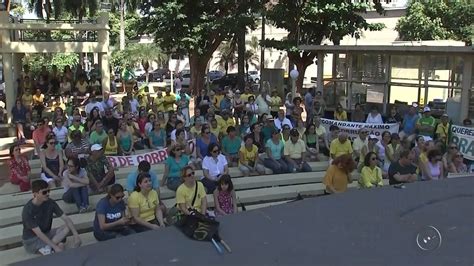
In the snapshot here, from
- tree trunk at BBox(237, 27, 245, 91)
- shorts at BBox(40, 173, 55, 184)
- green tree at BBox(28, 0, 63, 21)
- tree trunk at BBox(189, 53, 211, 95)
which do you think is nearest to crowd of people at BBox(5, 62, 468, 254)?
shorts at BBox(40, 173, 55, 184)

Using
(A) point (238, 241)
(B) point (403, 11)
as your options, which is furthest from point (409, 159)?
(B) point (403, 11)

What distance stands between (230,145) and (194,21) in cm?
1501

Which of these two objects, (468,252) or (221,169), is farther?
(221,169)

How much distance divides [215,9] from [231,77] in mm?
15038

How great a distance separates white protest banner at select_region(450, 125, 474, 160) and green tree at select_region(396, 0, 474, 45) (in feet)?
98.8

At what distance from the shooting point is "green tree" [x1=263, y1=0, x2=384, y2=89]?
23.6 metres

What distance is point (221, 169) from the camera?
32.6 feet

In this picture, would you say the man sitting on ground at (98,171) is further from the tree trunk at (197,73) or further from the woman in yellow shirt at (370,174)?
the tree trunk at (197,73)

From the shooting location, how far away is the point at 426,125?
1309cm

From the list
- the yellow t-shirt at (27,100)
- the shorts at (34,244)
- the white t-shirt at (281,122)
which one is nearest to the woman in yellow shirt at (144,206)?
the shorts at (34,244)

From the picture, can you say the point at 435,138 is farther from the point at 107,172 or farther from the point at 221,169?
the point at 107,172

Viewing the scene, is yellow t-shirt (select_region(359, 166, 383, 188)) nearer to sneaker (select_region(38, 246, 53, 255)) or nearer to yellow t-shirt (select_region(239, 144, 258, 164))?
yellow t-shirt (select_region(239, 144, 258, 164))

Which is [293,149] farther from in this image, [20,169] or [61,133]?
[20,169]

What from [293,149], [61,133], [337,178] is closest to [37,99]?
[61,133]
